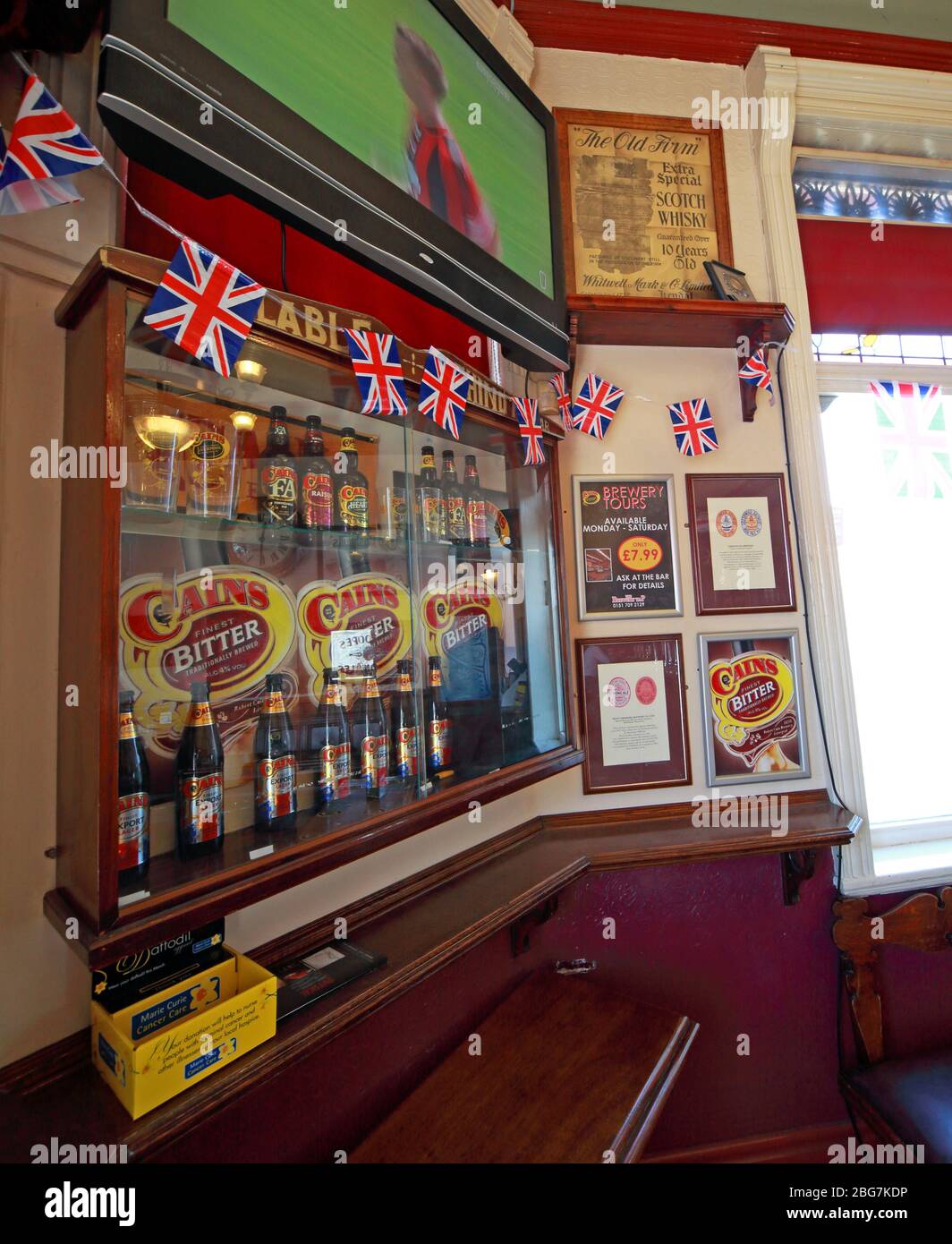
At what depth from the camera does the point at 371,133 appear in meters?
1.17

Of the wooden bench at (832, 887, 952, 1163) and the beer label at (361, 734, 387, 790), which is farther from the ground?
the beer label at (361, 734, 387, 790)

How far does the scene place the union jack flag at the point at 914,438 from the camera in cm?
232

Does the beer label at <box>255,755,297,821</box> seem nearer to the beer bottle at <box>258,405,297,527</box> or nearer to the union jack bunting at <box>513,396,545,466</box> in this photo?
the beer bottle at <box>258,405,297,527</box>

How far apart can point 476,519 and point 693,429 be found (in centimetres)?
93

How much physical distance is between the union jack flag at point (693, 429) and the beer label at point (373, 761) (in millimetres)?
1464

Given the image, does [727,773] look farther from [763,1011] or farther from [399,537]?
[399,537]

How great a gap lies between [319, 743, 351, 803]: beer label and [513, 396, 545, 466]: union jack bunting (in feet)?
3.17

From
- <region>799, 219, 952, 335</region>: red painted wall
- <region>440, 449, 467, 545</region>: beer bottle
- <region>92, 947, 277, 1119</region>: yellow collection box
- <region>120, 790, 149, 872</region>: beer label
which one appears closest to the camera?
<region>92, 947, 277, 1119</region>: yellow collection box

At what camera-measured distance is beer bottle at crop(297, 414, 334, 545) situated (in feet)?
4.04

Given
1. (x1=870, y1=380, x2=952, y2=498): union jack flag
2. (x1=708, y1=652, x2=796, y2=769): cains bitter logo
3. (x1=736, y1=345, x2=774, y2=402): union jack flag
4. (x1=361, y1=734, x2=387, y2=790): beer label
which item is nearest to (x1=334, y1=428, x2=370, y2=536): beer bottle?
(x1=361, y1=734, x2=387, y2=790): beer label


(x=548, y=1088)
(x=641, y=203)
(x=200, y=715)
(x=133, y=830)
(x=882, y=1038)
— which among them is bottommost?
(x=882, y=1038)

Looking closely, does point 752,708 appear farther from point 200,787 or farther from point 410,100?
point 410,100

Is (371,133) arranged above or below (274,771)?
above

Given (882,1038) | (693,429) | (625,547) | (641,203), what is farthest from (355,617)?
(882,1038)
